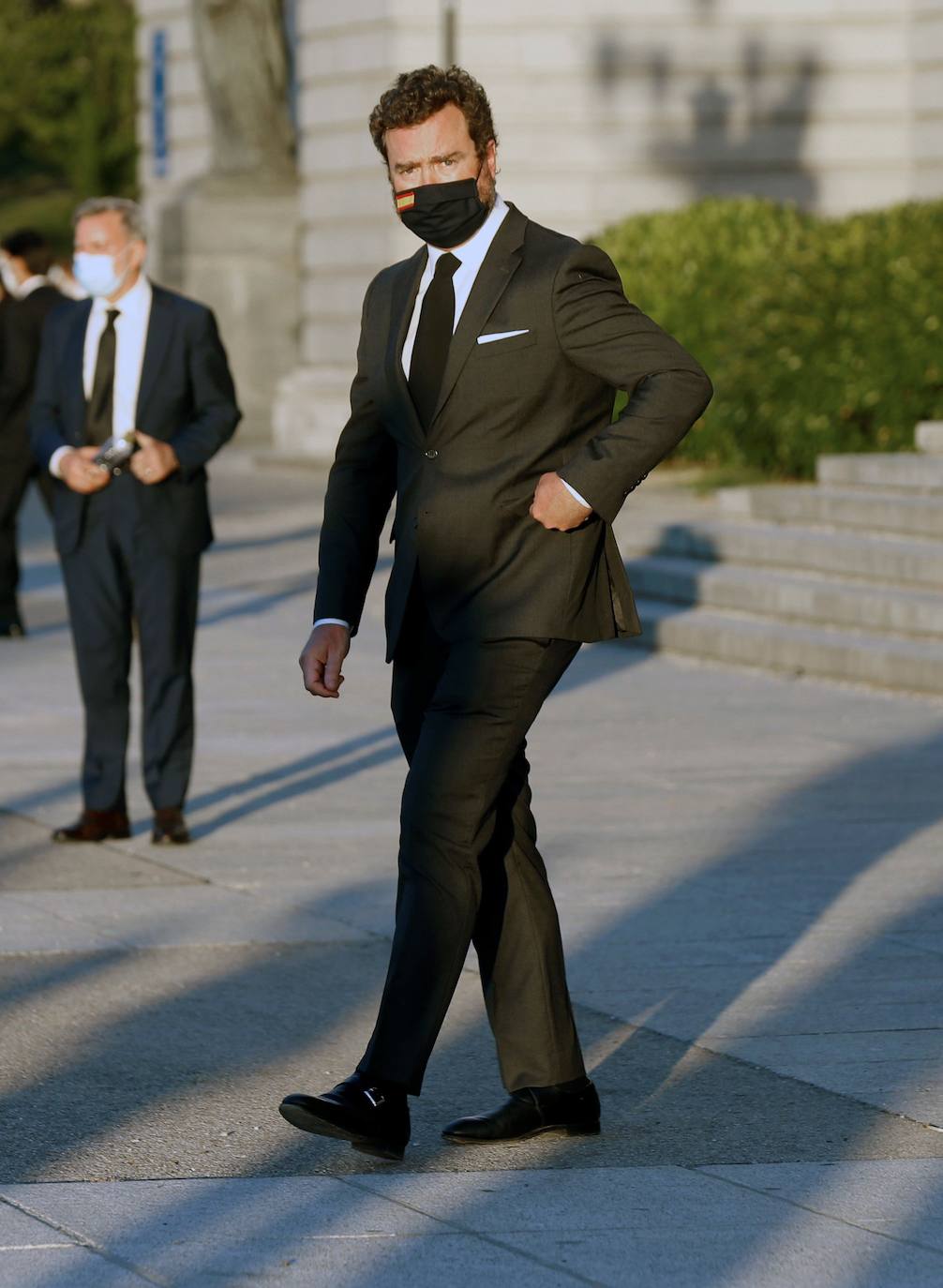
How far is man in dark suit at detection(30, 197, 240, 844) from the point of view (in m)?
7.95

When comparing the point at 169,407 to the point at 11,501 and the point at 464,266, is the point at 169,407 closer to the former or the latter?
the point at 464,266

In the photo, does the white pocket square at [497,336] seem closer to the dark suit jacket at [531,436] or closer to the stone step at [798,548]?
the dark suit jacket at [531,436]

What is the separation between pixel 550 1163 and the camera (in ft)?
15.5

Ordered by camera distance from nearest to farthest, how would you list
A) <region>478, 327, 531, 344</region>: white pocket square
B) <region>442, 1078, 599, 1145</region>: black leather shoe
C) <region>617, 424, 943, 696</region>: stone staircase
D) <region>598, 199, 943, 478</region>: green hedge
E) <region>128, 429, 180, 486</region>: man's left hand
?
<region>478, 327, 531, 344</region>: white pocket square, <region>442, 1078, 599, 1145</region>: black leather shoe, <region>128, 429, 180, 486</region>: man's left hand, <region>617, 424, 943, 696</region>: stone staircase, <region>598, 199, 943, 478</region>: green hedge

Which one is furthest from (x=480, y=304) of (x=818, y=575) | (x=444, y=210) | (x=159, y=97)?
(x=159, y=97)

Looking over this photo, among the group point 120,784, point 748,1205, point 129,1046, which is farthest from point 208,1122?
point 120,784

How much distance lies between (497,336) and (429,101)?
1.44ft

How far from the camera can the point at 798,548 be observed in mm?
12703

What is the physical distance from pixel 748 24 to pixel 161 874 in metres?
17.3

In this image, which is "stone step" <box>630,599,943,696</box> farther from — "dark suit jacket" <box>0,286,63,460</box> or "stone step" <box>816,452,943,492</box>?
"dark suit jacket" <box>0,286,63,460</box>

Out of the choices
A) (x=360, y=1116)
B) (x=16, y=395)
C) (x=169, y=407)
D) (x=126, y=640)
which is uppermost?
(x=169, y=407)

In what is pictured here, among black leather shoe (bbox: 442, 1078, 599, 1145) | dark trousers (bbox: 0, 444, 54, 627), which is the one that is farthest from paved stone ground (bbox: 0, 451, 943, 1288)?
dark trousers (bbox: 0, 444, 54, 627)

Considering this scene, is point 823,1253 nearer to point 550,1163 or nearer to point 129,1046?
point 550,1163

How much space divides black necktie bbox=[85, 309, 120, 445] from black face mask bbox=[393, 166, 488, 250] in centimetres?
342
